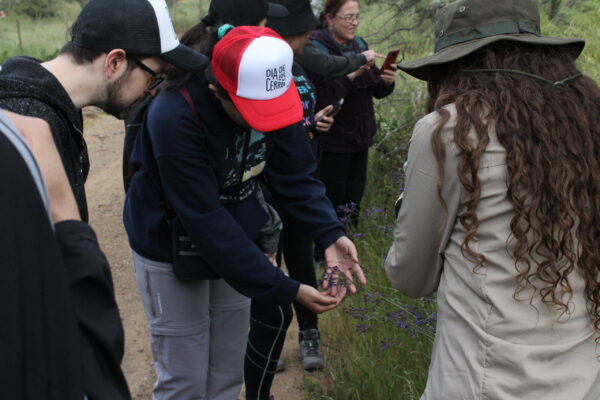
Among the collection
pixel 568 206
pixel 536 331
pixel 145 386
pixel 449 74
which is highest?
pixel 449 74

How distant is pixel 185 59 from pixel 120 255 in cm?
378

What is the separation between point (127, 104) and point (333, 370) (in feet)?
6.65

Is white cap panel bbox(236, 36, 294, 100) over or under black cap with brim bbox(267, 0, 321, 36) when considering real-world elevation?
under

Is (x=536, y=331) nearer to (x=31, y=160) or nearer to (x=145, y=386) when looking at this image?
(x=31, y=160)

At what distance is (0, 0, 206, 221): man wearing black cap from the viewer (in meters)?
1.86

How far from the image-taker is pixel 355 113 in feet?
15.7

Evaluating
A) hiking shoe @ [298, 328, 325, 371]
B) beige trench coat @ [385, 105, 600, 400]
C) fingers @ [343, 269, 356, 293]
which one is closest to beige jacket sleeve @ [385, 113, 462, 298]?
beige trench coat @ [385, 105, 600, 400]

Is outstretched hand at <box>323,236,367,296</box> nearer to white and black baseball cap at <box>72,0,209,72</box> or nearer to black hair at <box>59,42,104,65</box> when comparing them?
white and black baseball cap at <box>72,0,209,72</box>

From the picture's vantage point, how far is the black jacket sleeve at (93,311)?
1244mm

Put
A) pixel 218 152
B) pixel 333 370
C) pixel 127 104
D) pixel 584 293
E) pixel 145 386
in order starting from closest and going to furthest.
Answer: pixel 584 293 → pixel 127 104 → pixel 218 152 → pixel 333 370 → pixel 145 386

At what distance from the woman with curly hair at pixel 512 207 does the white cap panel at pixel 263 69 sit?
0.67 metres

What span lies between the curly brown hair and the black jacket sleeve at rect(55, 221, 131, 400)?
891 mm

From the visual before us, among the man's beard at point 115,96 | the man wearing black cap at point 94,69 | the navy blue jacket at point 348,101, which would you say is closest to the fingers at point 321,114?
the navy blue jacket at point 348,101

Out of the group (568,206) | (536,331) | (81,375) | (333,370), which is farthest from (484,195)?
(333,370)
